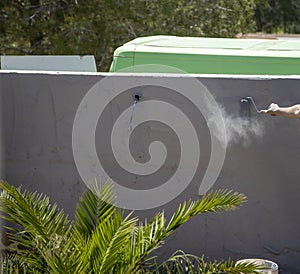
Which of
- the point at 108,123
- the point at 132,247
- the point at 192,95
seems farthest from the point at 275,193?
the point at 132,247

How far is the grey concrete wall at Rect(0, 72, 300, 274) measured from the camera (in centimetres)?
603

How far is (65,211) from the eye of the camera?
644 cm

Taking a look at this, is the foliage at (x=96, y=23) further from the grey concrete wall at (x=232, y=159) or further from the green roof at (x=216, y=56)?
the grey concrete wall at (x=232, y=159)

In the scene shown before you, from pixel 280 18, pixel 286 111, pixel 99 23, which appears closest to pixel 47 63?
pixel 286 111

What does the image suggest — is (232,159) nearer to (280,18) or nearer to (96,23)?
(96,23)

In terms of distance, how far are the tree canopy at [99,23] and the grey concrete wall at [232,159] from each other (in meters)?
6.58

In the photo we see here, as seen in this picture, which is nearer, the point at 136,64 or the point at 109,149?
the point at 109,149

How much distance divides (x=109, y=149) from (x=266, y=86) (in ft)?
4.57

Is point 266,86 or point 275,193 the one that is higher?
point 266,86

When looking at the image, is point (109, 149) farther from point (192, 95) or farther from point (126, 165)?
point (192, 95)

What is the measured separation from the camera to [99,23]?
13180 millimetres

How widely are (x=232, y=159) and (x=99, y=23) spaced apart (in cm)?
757

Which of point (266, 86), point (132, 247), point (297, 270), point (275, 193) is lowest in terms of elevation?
point (297, 270)

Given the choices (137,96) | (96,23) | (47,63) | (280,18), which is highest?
(137,96)
